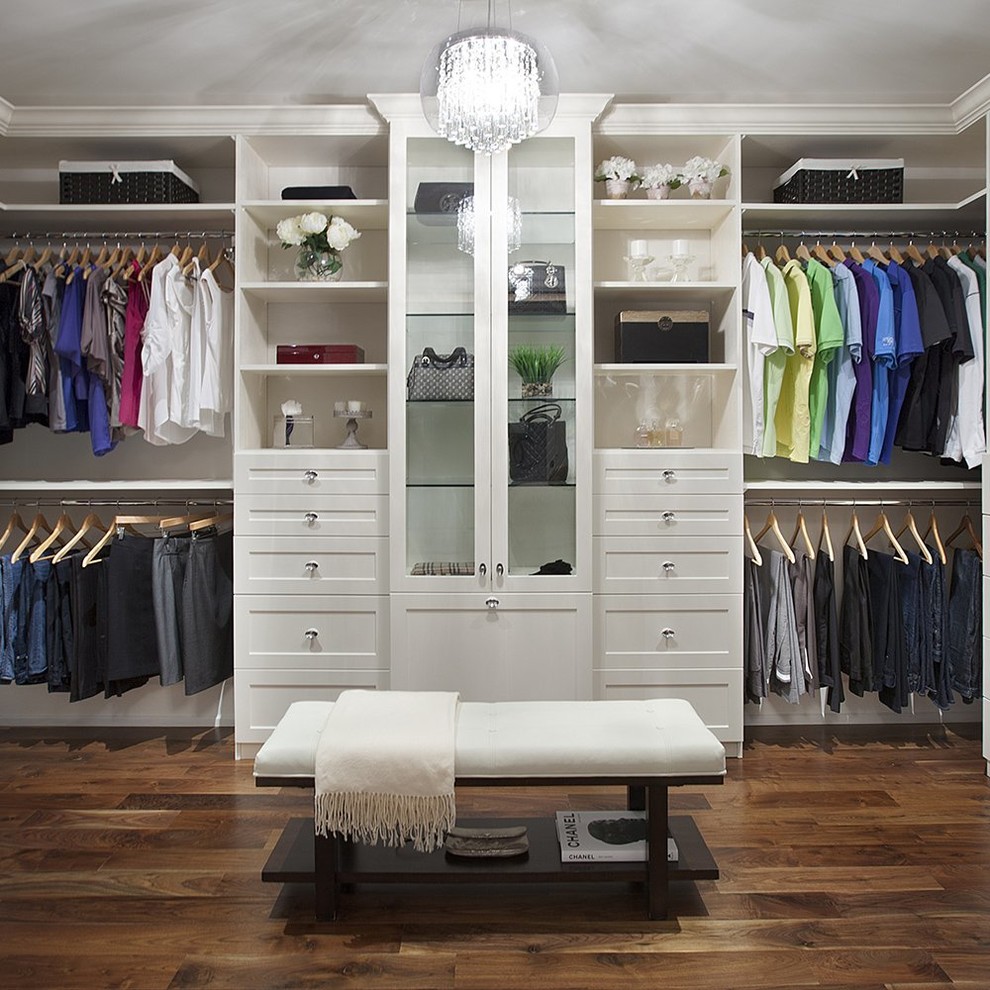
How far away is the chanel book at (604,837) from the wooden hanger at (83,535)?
2261 millimetres

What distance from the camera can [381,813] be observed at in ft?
7.70

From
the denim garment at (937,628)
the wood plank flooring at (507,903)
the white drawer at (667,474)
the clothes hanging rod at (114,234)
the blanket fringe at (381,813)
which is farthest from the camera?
the clothes hanging rod at (114,234)

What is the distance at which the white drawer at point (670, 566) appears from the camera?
370 cm

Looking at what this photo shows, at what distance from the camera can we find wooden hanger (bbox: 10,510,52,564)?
12.3 ft

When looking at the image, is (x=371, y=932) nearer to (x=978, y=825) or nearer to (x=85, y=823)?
(x=85, y=823)

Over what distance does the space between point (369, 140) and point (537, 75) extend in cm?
143

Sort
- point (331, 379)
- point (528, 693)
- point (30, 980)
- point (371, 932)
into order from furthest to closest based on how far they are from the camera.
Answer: point (331, 379) < point (528, 693) < point (371, 932) < point (30, 980)

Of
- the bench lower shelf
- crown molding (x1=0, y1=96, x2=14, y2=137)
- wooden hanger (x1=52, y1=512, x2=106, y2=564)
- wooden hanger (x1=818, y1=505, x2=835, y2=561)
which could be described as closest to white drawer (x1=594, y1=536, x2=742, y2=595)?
wooden hanger (x1=818, y1=505, x2=835, y2=561)

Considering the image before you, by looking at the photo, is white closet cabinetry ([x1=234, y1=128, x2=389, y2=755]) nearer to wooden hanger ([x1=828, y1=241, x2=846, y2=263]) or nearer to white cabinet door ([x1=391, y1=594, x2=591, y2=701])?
white cabinet door ([x1=391, y1=594, x2=591, y2=701])

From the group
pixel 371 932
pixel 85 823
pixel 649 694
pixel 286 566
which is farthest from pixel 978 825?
pixel 85 823

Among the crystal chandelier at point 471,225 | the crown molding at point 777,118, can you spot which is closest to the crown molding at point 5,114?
the crystal chandelier at point 471,225

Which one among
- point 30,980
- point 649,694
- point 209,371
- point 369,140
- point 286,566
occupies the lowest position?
point 30,980

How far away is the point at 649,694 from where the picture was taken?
3695mm

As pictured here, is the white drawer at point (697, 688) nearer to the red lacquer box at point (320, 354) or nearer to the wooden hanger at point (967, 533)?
the wooden hanger at point (967, 533)
